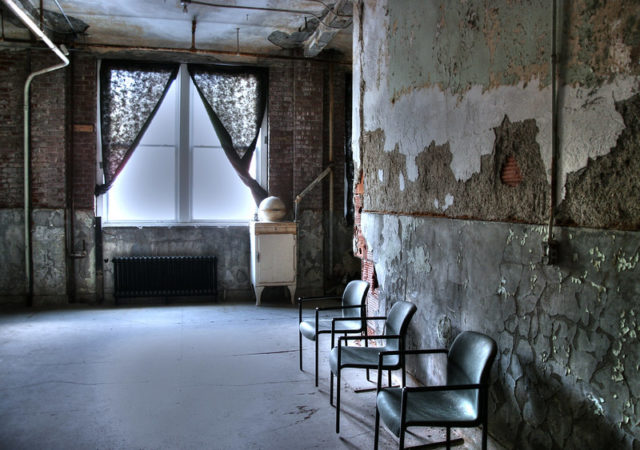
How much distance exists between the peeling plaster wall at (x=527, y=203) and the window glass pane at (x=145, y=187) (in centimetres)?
438

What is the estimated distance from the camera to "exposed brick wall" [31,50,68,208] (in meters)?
6.70

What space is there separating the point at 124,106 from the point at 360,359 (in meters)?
5.42

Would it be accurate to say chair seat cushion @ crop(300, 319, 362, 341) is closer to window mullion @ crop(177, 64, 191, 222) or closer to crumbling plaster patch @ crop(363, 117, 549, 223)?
crumbling plaster patch @ crop(363, 117, 549, 223)

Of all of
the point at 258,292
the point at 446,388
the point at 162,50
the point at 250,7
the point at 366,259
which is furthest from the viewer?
the point at 258,292

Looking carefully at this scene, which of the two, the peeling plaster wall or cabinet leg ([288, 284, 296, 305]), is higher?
the peeling plaster wall

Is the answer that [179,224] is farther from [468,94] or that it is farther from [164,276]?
[468,94]

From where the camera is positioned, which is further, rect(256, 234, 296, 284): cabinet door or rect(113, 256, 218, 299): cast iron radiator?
rect(113, 256, 218, 299): cast iron radiator

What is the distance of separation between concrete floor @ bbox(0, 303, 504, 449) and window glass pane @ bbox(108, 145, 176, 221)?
1812 mm

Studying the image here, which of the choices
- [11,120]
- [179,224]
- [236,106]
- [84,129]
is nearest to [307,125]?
[236,106]

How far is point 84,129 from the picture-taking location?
6.90 meters

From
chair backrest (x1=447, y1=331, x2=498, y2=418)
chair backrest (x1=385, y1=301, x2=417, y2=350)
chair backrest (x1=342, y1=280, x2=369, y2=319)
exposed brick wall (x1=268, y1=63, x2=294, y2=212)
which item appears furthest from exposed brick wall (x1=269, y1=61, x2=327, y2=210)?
chair backrest (x1=447, y1=331, x2=498, y2=418)

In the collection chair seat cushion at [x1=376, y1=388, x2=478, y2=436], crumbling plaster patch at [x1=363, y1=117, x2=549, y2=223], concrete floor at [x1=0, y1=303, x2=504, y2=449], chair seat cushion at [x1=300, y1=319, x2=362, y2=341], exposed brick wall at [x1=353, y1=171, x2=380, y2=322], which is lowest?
concrete floor at [x1=0, y1=303, x2=504, y2=449]

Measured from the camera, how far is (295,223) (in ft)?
22.5

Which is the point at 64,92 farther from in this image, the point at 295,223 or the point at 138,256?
the point at 295,223
